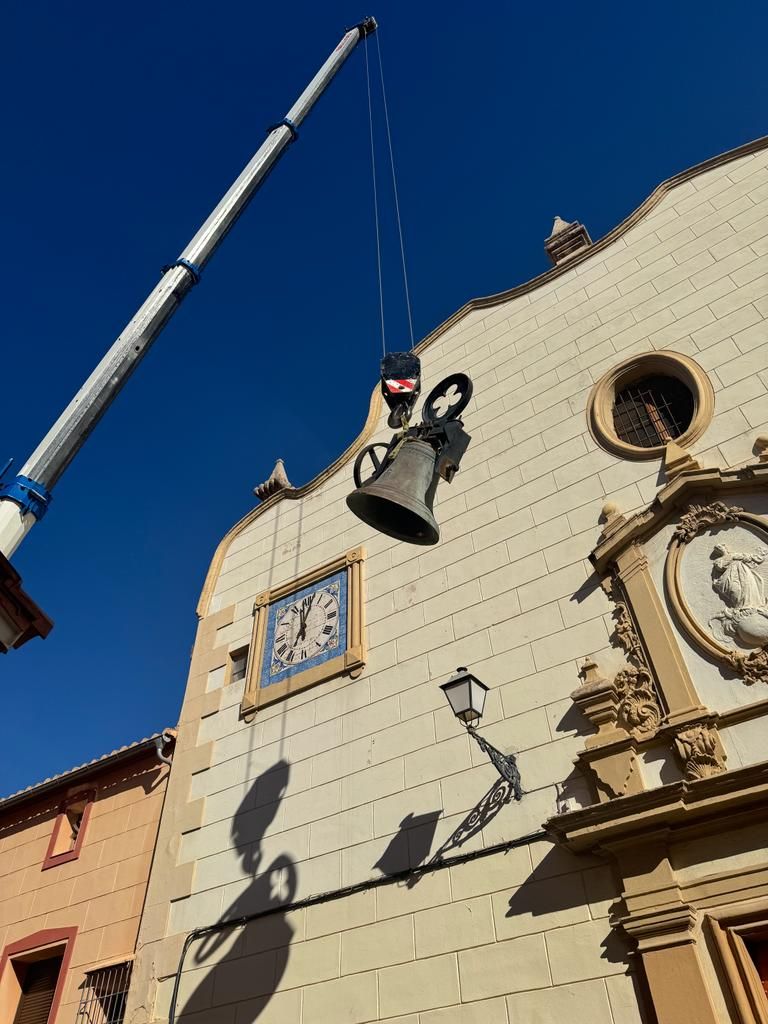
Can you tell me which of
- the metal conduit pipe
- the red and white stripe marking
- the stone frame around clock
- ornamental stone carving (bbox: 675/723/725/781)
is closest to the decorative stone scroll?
ornamental stone carving (bbox: 675/723/725/781)

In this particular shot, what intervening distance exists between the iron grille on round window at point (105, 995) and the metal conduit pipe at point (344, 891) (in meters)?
0.88

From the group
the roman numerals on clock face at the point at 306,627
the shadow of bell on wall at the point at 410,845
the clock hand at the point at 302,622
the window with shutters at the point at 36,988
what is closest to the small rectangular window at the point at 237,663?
the roman numerals on clock face at the point at 306,627

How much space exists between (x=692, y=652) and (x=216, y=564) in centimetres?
792

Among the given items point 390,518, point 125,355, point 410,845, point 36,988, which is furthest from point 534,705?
point 36,988

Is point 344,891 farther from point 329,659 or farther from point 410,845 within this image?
point 329,659

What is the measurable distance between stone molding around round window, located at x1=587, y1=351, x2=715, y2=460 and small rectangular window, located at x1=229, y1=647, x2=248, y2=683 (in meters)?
5.67

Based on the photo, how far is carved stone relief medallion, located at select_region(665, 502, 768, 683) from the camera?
6.73 m

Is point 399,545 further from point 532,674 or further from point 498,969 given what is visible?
point 498,969

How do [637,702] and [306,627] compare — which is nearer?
[637,702]

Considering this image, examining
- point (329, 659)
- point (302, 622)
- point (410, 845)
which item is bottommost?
point (410, 845)

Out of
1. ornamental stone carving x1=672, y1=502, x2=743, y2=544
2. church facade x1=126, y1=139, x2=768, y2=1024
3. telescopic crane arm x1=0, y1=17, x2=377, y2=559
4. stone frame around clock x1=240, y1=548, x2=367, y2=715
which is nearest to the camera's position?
church facade x1=126, y1=139, x2=768, y2=1024

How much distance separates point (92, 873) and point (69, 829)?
4.19 feet

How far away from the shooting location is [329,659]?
992 cm

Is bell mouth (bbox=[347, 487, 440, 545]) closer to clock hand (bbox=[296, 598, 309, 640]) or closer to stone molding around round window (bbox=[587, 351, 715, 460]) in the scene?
stone molding around round window (bbox=[587, 351, 715, 460])
